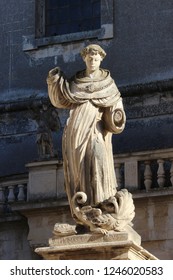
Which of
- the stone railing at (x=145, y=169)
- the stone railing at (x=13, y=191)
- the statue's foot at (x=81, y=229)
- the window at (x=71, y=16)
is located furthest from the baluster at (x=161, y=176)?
the statue's foot at (x=81, y=229)

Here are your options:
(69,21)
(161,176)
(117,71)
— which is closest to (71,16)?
(69,21)

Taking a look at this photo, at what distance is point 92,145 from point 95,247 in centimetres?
107

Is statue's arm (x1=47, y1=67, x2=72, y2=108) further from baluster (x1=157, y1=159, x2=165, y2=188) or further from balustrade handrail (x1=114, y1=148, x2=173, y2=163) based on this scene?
balustrade handrail (x1=114, y1=148, x2=173, y2=163)

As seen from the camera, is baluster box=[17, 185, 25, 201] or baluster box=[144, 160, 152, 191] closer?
baluster box=[144, 160, 152, 191]

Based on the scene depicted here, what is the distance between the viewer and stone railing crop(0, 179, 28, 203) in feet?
58.2

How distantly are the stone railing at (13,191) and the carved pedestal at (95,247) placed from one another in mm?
7275

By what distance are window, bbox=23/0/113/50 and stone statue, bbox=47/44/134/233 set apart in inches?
386

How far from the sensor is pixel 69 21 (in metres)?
21.5

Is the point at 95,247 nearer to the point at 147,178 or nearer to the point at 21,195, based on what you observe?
the point at 147,178

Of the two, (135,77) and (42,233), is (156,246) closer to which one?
(42,233)

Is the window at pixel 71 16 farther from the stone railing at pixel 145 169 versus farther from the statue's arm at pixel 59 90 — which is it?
the statue's arm at pixel 59 90

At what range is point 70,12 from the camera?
848 inches

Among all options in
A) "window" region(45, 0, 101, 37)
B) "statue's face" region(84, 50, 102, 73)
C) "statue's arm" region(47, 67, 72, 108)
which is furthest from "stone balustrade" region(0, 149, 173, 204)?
"statue's arm" region(47, 67, 72, 108)
